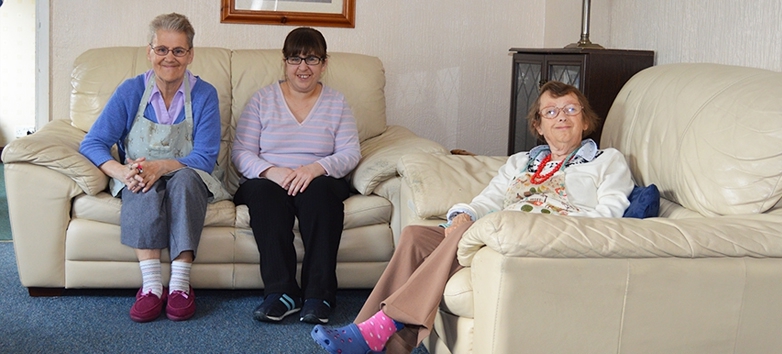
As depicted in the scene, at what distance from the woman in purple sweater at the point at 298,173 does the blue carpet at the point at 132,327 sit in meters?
0.09

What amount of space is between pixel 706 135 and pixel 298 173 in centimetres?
133

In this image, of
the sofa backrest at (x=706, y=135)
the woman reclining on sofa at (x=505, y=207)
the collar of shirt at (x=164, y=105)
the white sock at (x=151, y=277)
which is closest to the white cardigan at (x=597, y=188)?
the woman reclining on sofa at (x=505, y=207)

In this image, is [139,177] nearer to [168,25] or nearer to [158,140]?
[158,140]

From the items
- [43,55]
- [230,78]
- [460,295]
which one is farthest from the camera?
[43,55]

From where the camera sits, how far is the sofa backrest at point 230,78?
3.21 m

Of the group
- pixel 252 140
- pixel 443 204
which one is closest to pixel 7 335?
pixel 252 140

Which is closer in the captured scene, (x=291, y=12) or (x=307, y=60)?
(x=307, y=60)

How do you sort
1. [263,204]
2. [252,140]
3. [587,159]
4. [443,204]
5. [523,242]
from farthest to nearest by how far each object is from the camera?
1. [252,140]
2. [263,204]
3. [443,204]
4. [587,159]
5. [523,242]

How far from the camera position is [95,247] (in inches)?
106

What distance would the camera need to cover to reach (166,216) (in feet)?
8.77

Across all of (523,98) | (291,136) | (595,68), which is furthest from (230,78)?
(595,68)

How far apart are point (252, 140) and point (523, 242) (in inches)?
60.5

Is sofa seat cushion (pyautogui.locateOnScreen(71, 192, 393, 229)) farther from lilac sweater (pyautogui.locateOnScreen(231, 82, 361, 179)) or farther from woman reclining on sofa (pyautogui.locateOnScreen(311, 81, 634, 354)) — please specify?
woman reclining on sofa (pyautogui.locateOnScreen(311, 81, 634, 354))

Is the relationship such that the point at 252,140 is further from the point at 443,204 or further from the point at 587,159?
the point at 587,159
